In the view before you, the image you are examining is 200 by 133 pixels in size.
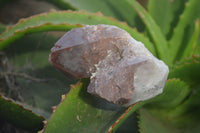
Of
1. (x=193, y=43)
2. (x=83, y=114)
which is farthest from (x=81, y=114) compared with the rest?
(x=193, y=43)

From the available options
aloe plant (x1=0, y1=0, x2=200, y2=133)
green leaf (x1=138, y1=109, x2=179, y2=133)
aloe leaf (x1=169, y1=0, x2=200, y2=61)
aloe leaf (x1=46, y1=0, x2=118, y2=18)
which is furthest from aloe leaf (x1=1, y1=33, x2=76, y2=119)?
aloe leaf (x1=169, y1=0, x2=200, y2=61)

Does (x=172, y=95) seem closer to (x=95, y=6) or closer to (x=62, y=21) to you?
(x=62, y=21)

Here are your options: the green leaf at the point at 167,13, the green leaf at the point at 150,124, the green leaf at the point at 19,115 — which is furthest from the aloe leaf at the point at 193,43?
the green leaf at the point at 19,115

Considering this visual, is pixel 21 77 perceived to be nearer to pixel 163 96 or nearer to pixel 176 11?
pixel 163 96

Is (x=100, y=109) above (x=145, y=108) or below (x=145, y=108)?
above

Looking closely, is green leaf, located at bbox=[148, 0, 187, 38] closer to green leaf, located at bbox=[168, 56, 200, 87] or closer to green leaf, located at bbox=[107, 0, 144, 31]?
green leaf, located at bbox=[107, 0, 144, 31]

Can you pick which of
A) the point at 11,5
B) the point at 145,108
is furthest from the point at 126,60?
the point at 11,5

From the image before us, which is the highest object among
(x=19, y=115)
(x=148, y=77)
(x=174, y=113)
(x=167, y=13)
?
(x=148, y=77)

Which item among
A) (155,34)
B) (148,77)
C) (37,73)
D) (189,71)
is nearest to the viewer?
(148,77)
